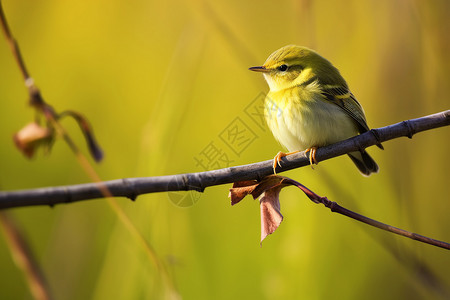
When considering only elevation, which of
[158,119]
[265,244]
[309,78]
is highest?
[158,119]

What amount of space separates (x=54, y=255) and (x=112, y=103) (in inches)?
22.9

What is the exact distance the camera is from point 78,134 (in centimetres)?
144

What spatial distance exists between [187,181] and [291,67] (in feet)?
2.43

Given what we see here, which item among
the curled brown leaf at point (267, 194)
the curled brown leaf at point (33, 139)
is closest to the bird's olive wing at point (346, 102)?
the curled brown leaf at point (267, 194)

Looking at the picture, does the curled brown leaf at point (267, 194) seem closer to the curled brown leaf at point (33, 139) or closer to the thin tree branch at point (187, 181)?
the thin tree branch at point (187, 181)

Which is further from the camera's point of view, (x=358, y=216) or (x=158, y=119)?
(x=158, y=119)

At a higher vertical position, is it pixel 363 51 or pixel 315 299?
pixel 363 51

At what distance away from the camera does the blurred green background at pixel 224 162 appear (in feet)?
2.87

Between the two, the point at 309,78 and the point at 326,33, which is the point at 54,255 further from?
the point at 326,33

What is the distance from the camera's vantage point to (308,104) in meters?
1.07

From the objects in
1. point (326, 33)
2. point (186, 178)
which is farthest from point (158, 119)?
point (326, 33)

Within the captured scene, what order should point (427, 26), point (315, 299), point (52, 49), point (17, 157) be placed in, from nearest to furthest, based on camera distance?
point (427, 26)
point (315, 299)
point (17, 157)
point (52, 49)

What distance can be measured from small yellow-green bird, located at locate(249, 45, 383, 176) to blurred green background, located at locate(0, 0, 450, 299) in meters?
0.06

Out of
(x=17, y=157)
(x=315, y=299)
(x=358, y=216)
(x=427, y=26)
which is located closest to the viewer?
(x=358, y=216)
